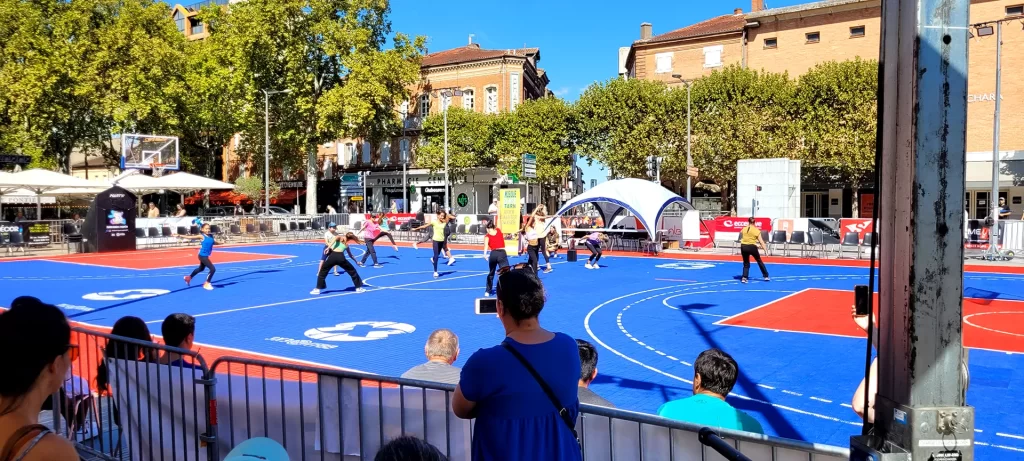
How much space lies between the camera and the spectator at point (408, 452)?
7.09 ft

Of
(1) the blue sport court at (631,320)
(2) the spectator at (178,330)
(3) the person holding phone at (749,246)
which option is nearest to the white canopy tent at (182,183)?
(1) the blue sport court at (631,320)

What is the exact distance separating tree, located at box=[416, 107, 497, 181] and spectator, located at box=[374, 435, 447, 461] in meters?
49.2

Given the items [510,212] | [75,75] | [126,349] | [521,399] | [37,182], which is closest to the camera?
[521,399]

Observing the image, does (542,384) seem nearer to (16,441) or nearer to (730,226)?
(16,441)

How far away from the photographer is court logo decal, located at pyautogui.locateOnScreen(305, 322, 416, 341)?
1127 centimetres

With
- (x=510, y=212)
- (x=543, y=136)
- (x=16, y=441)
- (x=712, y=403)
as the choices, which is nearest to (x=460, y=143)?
(x=543, y=136)

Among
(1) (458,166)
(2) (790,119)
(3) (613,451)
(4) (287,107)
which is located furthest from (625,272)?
(4) (287,107)

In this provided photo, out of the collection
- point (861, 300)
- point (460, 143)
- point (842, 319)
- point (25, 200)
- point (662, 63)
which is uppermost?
point (662, 63)

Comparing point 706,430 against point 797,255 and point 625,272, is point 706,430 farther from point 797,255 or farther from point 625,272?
point 797,255

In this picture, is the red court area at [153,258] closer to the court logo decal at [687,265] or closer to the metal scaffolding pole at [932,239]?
the court logo decal at [687,265]

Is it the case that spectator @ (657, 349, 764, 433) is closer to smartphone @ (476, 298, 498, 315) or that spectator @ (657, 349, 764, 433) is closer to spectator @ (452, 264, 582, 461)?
spectator @ (452, 264, 582, 461)

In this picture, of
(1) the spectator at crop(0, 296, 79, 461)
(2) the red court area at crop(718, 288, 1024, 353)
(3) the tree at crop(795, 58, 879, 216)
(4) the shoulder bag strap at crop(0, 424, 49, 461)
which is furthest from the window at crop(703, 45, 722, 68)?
(4) the shoulder bag strap at crop(0, 424, 49, 461)

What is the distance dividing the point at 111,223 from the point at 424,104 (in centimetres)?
3260

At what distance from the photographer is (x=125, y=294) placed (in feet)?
54.9
